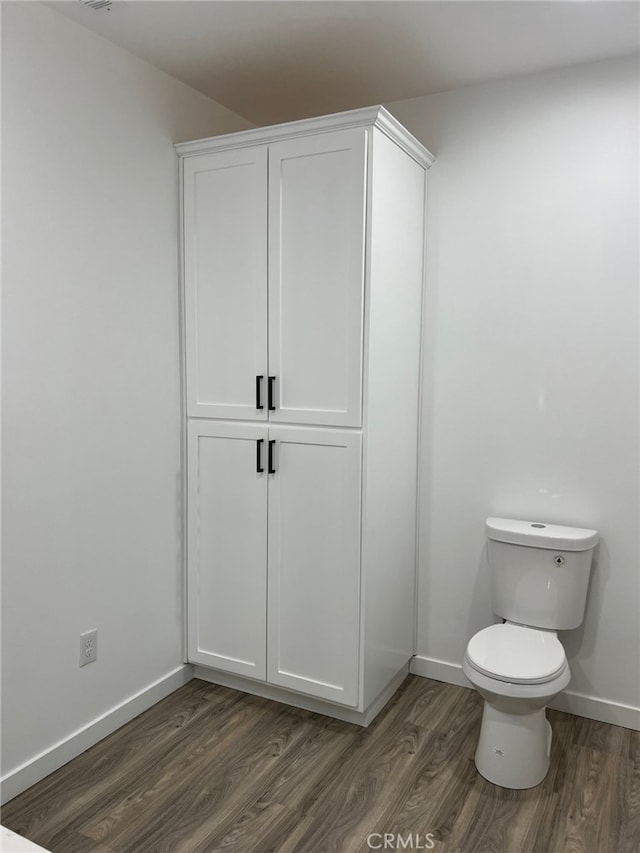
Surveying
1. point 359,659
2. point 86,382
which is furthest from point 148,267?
point 359,659

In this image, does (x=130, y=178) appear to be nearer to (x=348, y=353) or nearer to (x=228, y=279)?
(x=228, y=279)

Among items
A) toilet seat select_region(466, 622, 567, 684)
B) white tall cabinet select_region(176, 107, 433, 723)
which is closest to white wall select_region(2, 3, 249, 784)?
white tall cabinet select_region(176, 107, 433, 723)

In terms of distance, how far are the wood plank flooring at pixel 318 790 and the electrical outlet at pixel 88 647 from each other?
32 centimetres

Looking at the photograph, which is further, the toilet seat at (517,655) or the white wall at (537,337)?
the white wall at (537,337)

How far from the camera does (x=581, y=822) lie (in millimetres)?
1994

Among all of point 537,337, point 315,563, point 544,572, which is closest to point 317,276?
point 537,337

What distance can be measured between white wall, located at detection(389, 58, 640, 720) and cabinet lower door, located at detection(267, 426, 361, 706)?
1.92 ft

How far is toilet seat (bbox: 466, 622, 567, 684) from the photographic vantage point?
2.10 m

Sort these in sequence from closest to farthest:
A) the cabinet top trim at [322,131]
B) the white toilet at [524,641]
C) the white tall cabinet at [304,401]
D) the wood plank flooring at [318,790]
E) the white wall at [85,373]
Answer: the wood plank flooring at [318,790]
the white wall at [85,373]
the white toilet at [524,641]
the cabinet top trim at [322,131]
the white tall cabinet at [304,401]

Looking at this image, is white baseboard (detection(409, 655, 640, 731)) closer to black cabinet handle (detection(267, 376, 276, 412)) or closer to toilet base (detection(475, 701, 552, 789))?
toilet base (detection(475, 701, 552, 789))

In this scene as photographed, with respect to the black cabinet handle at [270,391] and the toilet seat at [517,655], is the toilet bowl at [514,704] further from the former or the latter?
the black cabinet handle at [270,391]

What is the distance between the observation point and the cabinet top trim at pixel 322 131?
7.34 feet

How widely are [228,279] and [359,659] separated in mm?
1529

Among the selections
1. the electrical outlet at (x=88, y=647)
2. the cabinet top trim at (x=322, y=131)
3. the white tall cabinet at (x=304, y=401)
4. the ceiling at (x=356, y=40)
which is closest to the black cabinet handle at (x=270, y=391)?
the white tall cabinet at (x=304, y=401)
